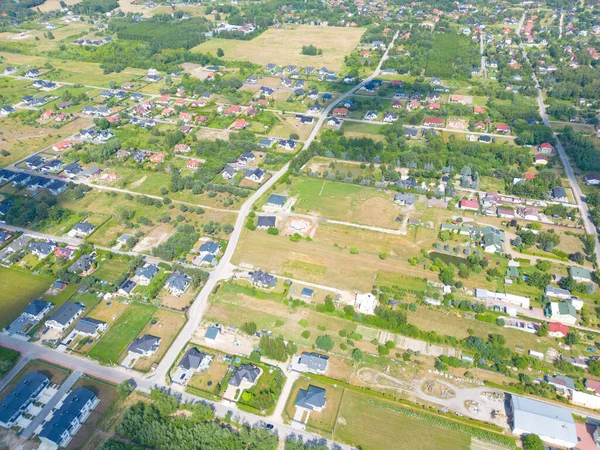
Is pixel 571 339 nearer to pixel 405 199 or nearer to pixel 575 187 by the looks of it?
pixel 405 199

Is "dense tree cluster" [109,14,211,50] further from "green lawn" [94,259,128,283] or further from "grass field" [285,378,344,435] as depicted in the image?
"grass field" [285,378,344,435]

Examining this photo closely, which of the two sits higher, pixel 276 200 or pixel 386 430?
pixel 276 200

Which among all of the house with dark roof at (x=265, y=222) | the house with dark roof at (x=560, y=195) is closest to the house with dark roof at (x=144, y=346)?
the house with dark roof at (x=265, y=222)

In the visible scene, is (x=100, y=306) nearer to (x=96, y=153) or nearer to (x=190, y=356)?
(x=190, y=356)

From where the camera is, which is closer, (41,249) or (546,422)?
(546,422)

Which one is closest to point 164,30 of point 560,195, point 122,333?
point 122,333

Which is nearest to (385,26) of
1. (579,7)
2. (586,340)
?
(579,7)

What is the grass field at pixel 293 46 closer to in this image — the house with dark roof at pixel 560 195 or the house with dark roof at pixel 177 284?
the house with dark roof at pixel 560 195

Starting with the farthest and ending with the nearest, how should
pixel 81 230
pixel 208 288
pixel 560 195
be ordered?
1. pixel 560 195
2. pixel 81 230
3. pixel 208 288
